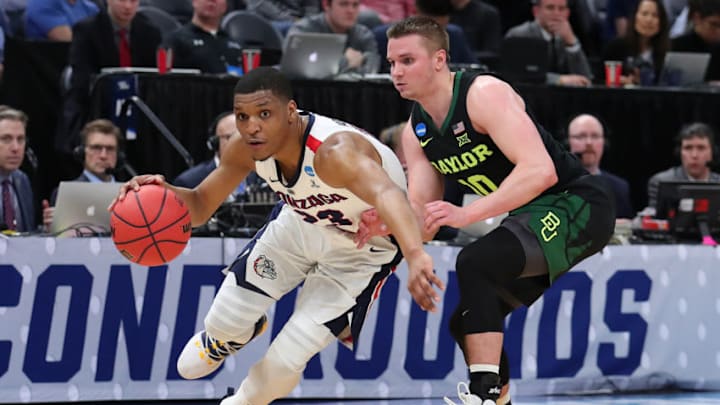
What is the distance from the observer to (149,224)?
552 cm

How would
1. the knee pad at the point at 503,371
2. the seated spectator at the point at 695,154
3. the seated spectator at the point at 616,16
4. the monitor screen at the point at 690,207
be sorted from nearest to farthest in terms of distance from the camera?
the knee pad at the point at 503,371, the monitor screen at the point at 690,207, the seated spectator at the point at 695,154, the seated spectator at the point at 616,16

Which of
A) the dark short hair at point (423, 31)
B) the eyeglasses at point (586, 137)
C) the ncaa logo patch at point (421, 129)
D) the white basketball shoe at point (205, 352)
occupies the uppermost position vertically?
the dark short hair at point (423, 31)

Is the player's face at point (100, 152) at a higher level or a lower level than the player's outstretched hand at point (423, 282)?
lower

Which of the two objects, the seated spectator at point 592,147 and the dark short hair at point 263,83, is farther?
the seated spectator at point 592,147

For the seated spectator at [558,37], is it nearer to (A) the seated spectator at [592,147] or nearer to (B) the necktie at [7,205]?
(A) the seated spectator at [592,147]

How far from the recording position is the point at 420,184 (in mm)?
5871

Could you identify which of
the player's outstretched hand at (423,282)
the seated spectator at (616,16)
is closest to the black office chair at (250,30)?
the seated spectator at (616,16)

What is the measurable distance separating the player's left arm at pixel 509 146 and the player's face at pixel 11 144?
3.85 metres

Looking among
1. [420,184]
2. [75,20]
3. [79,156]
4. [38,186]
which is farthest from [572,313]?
[75,20]

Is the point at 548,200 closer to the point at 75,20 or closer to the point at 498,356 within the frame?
the point at 498,356

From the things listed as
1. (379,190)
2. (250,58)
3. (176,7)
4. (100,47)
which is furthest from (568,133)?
(379,190)

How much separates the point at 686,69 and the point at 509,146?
21.3ft

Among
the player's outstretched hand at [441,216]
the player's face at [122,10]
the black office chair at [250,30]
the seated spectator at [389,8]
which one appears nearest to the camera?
the player's outstretched hand at [441,216]

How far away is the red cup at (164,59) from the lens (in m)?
9.40
